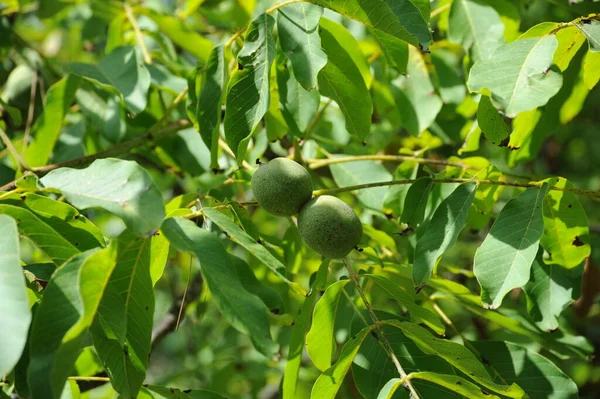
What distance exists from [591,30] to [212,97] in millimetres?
899

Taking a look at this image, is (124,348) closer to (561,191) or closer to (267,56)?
(267,56)

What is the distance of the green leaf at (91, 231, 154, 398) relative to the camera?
1.19 metres

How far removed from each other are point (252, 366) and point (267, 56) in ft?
5.87

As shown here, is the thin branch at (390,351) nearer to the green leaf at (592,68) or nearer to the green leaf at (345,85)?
the green leaf at (345,85)

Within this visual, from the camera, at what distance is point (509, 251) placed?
134 centimetres

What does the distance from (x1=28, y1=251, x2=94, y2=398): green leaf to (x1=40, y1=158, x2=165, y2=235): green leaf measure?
111mm

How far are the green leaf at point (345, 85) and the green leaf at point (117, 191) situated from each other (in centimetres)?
61

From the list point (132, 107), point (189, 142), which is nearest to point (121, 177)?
point (132, 107)

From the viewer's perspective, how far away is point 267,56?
1.48 metres

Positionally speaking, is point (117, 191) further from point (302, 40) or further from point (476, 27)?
point (476, 27)

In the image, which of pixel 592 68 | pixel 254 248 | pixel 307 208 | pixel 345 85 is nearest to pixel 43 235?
pixel 254 248

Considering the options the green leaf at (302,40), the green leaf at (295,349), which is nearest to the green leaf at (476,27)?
the green leaf at (302,40)

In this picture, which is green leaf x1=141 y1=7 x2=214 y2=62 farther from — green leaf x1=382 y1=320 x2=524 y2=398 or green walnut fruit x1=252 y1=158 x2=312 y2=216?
green leaf x1=382 y1=320 x2=524 y2=398

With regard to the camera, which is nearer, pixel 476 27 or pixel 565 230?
pixel 565 230
